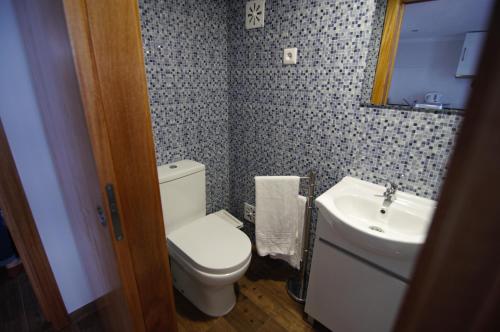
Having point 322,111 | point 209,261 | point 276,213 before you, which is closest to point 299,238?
point 276,213

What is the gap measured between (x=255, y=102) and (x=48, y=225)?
136cm

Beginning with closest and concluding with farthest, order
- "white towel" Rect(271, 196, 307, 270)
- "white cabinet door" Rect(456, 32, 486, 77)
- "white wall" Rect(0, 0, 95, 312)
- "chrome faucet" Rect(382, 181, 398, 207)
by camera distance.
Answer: "white wall" Rect(0, 0, 95, 312)
"chrome faucet" Rect(382, 181, 398, 207)
"white towel" Rect(271, 196, 307, 270)
"white cabinet door" Rect(456, 32, 486, 77)

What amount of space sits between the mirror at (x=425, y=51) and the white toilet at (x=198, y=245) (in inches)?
42.6

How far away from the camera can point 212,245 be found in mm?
1374

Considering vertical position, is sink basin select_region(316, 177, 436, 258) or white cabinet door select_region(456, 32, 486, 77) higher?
white cabinet door select_region(456, 32, 486, 77)

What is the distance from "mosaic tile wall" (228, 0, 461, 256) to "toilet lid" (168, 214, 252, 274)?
529 mm

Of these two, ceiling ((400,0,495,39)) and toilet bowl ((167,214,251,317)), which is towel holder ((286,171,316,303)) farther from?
ceiling ((400,0,495,39))

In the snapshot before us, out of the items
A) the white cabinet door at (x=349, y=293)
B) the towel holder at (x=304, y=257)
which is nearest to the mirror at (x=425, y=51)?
the towel holder at (x=304, y=257)

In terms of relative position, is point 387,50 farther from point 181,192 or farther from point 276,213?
point 181,192

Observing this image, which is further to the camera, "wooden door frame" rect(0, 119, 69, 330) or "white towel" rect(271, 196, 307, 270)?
"white towel" rect(271, 196, 307, 270)

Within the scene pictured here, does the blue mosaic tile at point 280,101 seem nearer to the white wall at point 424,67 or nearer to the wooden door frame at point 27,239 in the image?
the wooden door frame at point 27,239

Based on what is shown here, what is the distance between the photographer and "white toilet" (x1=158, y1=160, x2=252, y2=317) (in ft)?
4.15

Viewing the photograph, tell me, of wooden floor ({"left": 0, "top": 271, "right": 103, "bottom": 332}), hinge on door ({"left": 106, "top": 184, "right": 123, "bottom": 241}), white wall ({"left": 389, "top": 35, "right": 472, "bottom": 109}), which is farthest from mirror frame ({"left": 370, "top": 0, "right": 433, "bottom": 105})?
wooden floor ({"left": 0, "top": 271, "right": 103, "bottom": 332})

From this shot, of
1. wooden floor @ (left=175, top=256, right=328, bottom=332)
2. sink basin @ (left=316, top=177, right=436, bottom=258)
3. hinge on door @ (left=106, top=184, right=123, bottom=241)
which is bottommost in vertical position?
wooden floor @ (left=175, top=256, right=328, bottom=332)
